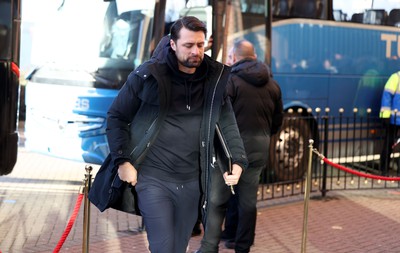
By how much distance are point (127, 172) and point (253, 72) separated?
2608 millimetres

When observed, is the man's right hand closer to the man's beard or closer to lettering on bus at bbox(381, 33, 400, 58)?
the man's beard

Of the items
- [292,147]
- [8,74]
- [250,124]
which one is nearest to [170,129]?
[250,124]

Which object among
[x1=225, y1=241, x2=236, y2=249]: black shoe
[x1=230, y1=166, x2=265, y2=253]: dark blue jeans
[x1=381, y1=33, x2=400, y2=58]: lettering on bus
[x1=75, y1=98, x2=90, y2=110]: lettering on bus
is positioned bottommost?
[x1=225, y1=241, x2=236, y2=249]: black shoe

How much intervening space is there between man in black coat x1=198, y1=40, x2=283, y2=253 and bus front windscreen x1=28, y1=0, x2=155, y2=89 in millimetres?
3631

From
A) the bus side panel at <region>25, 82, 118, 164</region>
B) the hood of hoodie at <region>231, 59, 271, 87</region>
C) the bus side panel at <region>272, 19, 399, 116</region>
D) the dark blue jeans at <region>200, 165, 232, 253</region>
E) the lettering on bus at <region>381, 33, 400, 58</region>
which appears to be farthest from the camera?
the lettering on bus at <region>381, 33, 400, 58</region>

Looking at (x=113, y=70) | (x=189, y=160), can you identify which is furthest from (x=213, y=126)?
(x=113, y=70)

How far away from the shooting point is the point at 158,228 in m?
4.61

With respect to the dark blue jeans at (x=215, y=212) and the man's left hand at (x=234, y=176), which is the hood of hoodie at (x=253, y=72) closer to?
the dark blue jeans at (x=215, y=212)

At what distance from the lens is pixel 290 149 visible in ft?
36.6

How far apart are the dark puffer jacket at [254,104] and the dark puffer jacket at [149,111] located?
6.46 feet

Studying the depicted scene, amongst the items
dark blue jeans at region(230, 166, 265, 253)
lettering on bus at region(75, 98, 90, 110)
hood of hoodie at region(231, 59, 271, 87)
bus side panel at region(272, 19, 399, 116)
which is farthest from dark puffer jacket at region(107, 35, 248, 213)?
bus side panel at region(272, 19, 399, 116)

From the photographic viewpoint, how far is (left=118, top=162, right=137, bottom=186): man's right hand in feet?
15.0

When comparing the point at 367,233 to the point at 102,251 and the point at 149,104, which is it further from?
the point at 149,104

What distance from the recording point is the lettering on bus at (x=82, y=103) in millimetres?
10492
